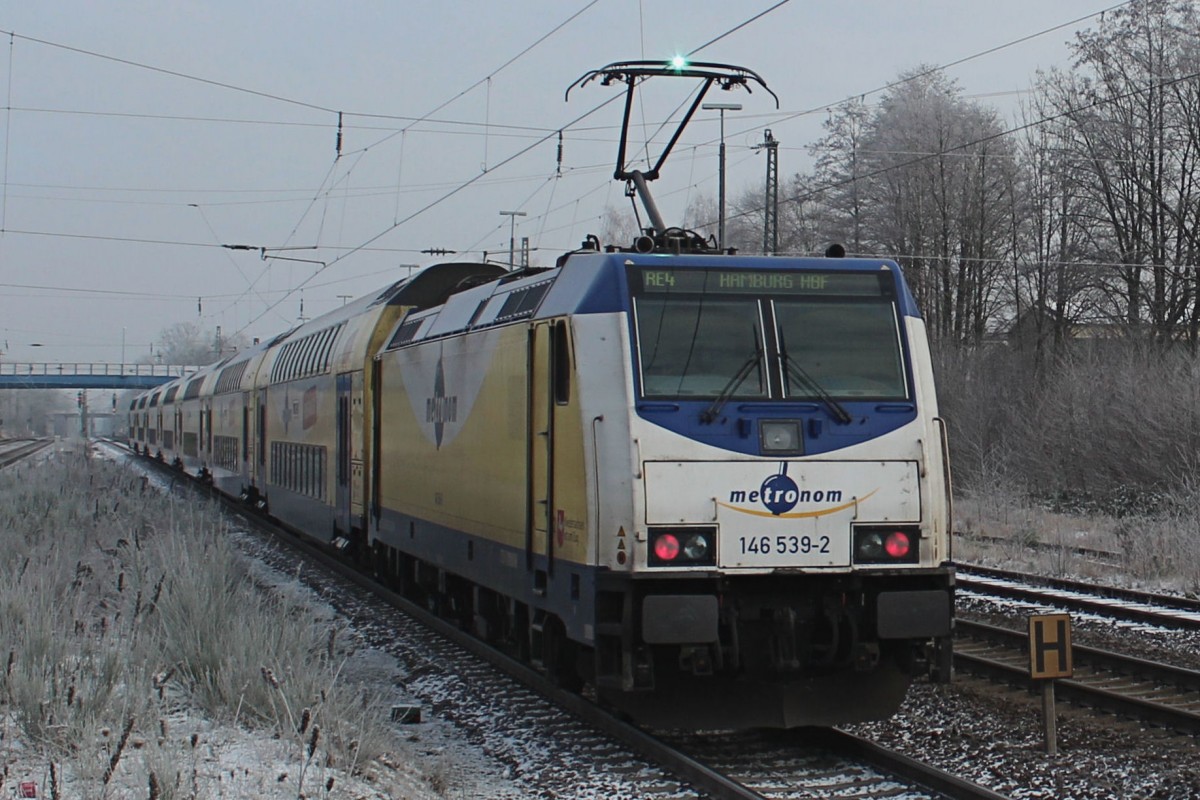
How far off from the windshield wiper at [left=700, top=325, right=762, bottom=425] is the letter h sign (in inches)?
87.2

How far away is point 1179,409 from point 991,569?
312 inches

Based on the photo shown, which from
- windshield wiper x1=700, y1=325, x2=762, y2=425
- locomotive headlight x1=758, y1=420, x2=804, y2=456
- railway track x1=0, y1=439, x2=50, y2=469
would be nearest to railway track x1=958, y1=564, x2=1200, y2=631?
locomotive headlight x1=758, y1=420, x2=804, y2=456

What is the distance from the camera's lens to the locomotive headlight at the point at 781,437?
762cm

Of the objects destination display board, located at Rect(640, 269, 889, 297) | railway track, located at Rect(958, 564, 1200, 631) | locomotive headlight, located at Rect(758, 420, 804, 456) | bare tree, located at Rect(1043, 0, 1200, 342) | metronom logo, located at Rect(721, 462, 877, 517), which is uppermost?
bare tree, located at Rect(1043, 0, 1200, 342)

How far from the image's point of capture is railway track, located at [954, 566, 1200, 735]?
852 centimetres

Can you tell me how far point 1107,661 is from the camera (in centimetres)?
1009

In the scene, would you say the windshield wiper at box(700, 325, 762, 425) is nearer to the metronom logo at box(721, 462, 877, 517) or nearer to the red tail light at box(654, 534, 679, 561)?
the metronom logo at box(721, 462, 877, 517)

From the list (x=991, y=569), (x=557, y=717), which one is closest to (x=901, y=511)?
(x=557, y=717)

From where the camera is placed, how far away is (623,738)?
796cm

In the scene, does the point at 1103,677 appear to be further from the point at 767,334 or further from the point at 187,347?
the point at 187,347

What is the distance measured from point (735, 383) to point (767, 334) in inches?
16.5

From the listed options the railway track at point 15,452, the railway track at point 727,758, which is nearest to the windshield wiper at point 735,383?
the railway track at point 727,758

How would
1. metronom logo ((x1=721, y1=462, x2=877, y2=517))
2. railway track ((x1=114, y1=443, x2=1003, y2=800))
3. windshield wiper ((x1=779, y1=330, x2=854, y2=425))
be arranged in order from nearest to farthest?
1. railway track ((x1=114, y1=443, x2=1003, y2=800))
2. metronom logo ((x1=721, y1=462, x2=877, y2=517))
3. windshield wiper ((x1=779, y1=330, x2=854, y2=425))

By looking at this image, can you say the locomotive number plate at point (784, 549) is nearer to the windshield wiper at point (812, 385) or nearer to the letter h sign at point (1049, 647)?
the windshield wiper at point (812, 385)
